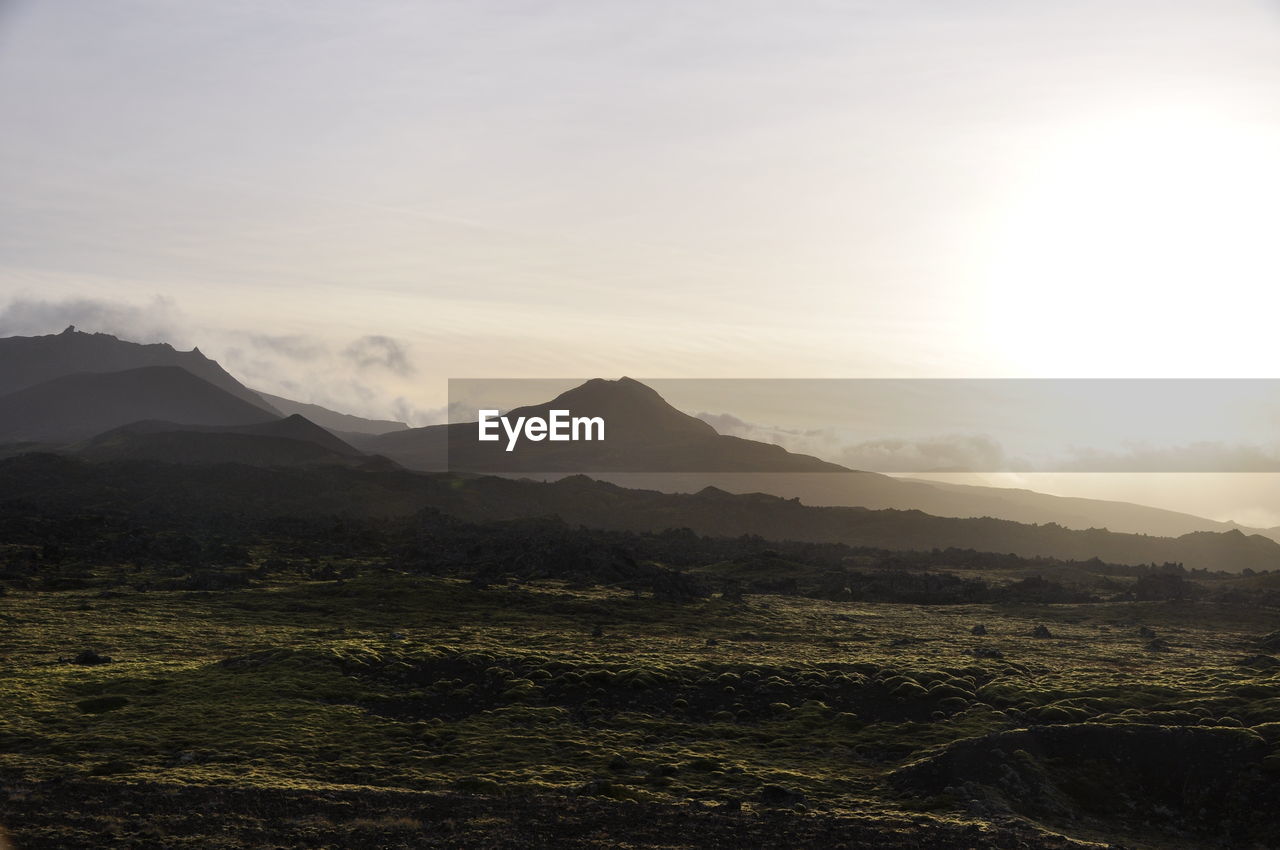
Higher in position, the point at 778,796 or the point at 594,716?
the point at 778,796

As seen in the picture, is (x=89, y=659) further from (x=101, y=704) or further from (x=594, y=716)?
(x=594, y=716)

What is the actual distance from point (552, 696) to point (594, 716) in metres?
4.50

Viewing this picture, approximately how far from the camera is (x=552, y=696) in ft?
171

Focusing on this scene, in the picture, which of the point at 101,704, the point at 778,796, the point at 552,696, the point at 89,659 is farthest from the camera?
the point at 89,659

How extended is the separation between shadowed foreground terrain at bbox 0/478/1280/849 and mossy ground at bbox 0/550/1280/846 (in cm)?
25

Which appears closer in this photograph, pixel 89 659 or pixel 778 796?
pixel 778 796

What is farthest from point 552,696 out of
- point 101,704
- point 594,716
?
point 101,704

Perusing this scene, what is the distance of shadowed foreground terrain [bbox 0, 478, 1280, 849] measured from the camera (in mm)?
32250

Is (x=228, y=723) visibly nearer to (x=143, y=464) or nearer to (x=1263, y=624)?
(x=1263, y=624)

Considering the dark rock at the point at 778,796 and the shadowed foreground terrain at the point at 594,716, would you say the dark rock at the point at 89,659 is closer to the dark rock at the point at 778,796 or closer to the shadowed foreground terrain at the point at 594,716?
the shadowed foreground terrain at the point at 594,716

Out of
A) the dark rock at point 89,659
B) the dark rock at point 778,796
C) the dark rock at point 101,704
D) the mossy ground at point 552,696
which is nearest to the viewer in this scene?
the dark rock at point 778,796

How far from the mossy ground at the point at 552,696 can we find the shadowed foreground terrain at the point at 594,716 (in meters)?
0.25

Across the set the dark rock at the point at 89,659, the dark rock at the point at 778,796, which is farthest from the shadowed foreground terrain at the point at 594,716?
the dark rock at the point at 89,659

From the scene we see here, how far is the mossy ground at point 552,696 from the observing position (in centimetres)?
3684
